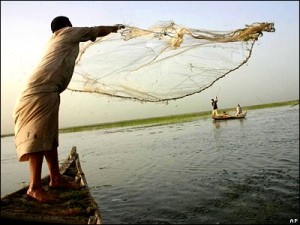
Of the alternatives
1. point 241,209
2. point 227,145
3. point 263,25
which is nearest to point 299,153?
point 227,145

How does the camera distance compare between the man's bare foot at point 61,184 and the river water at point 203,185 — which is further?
the river water at point 203,185

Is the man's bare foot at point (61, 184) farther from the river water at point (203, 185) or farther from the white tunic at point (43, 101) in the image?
the river water at point (203, 185)

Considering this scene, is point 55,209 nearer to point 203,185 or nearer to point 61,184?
point 61,184

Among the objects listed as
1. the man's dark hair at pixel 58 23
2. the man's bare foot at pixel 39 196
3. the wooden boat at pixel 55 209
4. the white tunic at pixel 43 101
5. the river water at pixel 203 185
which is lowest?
the river water at pixel 203 185

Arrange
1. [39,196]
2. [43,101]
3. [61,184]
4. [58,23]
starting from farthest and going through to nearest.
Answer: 1. [61,184]
2. [58,23]
3. [39,196]
4. [43,101]

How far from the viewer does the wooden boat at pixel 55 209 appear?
3.45 meters

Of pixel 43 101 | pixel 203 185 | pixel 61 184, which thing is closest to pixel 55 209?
pixel 61 184

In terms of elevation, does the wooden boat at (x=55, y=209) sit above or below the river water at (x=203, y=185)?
above

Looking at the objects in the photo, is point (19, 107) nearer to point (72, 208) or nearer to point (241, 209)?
point (72, 208)

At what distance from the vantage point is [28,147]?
12.0 ft

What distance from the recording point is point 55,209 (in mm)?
3852

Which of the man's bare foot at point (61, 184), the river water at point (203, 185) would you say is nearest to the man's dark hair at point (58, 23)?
the man's bare foot at point (61, 184)

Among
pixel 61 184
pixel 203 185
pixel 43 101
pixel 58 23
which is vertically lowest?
pixel 203 185

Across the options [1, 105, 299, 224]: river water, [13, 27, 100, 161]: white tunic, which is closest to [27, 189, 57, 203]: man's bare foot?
[13, 27, 100, 161]: white tunic
